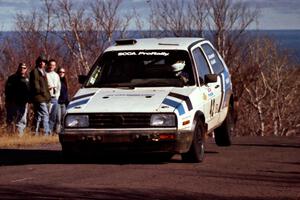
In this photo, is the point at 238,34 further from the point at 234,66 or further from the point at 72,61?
the point at 72,61

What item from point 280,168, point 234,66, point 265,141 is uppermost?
point 280,168

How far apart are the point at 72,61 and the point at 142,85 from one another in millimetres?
23403

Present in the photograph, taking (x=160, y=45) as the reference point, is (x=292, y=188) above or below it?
below

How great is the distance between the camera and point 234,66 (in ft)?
138

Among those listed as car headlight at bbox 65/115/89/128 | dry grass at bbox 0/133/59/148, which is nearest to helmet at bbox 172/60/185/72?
car headlight at bbox 65/115/89/128

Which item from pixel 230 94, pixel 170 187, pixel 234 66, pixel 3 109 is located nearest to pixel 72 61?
pixel 234 66

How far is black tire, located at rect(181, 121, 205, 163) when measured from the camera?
34.7ft

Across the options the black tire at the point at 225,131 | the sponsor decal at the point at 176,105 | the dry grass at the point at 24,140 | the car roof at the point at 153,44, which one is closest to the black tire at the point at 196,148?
the sponsor decal at the point at 176,105

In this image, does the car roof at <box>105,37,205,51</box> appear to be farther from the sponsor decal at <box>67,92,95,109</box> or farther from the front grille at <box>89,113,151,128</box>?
the front grille at <box>89,113,151,128</box>

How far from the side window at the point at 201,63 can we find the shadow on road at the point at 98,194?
344 centimetres

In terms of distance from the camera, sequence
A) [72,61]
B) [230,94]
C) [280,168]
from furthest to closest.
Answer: [72,61] → [230,94] → [280,168]

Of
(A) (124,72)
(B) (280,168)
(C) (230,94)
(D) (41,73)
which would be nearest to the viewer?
(B) (280,168)

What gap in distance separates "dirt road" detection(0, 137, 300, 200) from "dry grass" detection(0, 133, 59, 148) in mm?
1135

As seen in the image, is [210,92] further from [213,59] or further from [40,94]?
[40,94]
